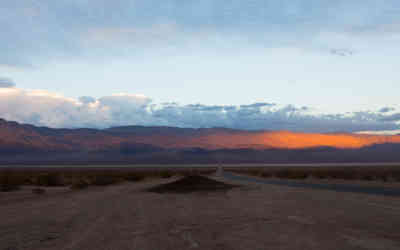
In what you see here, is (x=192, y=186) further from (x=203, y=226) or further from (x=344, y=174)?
(x=344, y=174)

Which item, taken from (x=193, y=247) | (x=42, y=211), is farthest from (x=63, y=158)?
(x=193, y=247)

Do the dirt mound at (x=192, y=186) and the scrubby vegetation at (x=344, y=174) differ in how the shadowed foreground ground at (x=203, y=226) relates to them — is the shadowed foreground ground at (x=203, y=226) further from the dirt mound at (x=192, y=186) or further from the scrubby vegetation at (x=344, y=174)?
the scrubby vegetation at (x=344, y=174)

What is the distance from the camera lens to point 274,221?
1477cm

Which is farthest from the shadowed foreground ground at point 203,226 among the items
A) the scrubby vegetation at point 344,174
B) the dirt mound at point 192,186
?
the scrubby vegetation at point 344,174

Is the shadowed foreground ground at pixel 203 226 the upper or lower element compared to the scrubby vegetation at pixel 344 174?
upper

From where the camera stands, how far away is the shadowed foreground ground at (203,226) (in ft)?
35.5

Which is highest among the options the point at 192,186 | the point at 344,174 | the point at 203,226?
the point at 203,226

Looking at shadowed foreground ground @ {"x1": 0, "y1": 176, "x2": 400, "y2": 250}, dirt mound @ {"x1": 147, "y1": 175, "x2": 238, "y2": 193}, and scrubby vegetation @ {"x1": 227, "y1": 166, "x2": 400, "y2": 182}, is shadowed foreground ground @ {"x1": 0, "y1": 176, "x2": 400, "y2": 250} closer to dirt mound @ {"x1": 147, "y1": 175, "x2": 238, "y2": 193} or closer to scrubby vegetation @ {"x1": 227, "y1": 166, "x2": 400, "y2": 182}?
dirt mound @ {"x1": 147, "y1": 175, "x2": 238, "y2": 193}

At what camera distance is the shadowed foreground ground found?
35.5 ft

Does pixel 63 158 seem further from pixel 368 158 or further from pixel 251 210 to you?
→ pixel 251 210

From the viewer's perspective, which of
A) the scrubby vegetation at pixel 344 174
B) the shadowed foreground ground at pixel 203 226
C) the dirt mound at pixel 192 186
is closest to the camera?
the shadowed foreground ground at pixel 203 226

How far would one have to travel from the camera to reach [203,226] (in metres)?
13.7

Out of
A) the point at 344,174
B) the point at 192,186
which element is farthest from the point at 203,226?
the point at 344,174

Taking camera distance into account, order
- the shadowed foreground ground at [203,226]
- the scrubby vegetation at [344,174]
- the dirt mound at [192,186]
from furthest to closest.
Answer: the scrubby vegetation at [344,174] < the dirt mound at [192,186] < the shadowed foreground ground at [203,226]
